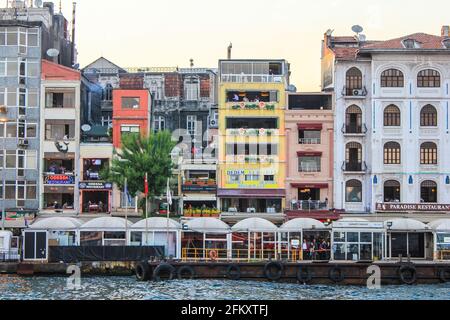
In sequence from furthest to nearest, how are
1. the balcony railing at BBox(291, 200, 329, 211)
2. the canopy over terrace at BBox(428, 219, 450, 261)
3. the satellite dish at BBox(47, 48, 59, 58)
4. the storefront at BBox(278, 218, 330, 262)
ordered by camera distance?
the satellite dish at BBox(47, 48, 59, 58) → the balcony railing at BBox(291, 200, 329, 211) → the canopy over terrace at BBox(428, 219, 450, 261) → the storefront at BBox(278, 218, 330, 262)

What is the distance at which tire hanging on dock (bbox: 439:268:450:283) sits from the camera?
60.8m

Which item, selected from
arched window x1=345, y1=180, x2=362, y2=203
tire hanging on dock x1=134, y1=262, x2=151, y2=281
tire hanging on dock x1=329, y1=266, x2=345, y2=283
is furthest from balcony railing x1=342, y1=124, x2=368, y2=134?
tire hanging on dock x1=134, y1=262, x2=151, y2=281

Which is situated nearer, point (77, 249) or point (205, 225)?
point (77, 249)

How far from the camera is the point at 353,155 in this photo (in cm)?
8162

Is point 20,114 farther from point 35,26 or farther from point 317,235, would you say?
point 317,235

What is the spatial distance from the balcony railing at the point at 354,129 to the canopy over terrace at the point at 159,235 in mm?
20734

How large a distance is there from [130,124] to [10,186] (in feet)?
40.1

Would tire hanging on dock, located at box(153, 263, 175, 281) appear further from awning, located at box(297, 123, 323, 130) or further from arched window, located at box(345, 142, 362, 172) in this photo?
arched window, located at box(345, 142, 362, 172)

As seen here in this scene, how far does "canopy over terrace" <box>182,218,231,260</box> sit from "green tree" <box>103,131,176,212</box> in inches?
249

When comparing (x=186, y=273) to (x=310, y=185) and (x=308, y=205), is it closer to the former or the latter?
(x=308, y=205)
